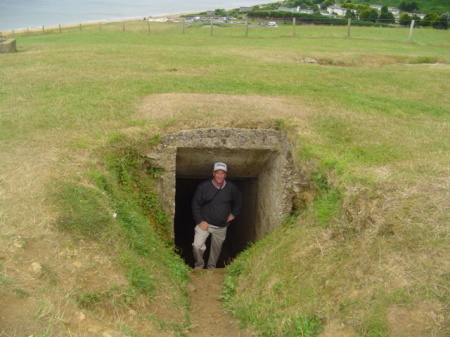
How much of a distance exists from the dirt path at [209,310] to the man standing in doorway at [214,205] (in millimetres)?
1298

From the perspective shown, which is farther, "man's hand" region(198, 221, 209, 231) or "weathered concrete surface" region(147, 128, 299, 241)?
"man's hand" region(198, 221, 209, 231)

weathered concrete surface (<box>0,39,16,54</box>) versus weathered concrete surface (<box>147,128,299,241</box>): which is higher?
weathered concrete surface (<box>0,39,16,54</box>)

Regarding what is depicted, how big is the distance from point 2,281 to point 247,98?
A: 7.36 m

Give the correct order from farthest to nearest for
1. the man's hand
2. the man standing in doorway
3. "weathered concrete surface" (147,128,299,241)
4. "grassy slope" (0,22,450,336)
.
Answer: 1. the man's hand
2. the man standing in doorway
3. "weathered concrete surface" (147,128,299,241)
4. "grassy slope" (0,22,450,336)

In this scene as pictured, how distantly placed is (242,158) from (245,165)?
506 millimetres

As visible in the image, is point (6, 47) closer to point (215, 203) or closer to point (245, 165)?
point (245, 165)

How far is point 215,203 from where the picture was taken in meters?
9.16

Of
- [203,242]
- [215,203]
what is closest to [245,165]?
[215,203]

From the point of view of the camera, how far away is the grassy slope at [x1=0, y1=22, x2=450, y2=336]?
5.24 metres

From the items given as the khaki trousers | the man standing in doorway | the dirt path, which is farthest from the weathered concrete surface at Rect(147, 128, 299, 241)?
the dirt path

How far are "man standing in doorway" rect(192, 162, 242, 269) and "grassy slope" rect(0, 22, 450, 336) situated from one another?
124cm

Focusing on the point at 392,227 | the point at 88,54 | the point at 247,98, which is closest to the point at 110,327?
the point at 392,227

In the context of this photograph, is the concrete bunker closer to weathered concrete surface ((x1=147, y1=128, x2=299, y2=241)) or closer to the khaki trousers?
weathered concrete surface ((x1=147, y1=128, x2=299, y2=241))

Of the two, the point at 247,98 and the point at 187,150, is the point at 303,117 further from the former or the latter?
the point at 187,150
